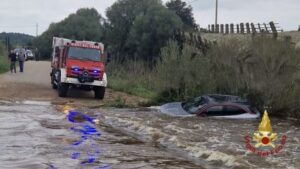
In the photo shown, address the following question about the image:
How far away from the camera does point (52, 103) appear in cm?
2528

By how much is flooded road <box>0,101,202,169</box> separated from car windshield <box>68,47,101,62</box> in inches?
336

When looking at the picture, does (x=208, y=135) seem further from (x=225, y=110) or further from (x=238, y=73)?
(x=238, y=73)

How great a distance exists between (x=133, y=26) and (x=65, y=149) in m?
49.4

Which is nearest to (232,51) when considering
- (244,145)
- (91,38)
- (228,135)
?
(228,135)

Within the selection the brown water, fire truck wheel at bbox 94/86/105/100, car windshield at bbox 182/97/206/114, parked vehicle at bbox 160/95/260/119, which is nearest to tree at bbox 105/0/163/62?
fire truck wheel at bbox 94/86/105/100

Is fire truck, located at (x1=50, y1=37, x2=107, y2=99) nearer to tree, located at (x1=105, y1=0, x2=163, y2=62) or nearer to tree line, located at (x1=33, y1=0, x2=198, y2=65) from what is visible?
tree line, located at (x1=33, y1=0, x2=198, y2=65)

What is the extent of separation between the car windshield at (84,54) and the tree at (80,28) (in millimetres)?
48624

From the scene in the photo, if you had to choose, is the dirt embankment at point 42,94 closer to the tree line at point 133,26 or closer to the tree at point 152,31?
the tree line at point 133,26

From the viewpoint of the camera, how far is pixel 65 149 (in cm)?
1296

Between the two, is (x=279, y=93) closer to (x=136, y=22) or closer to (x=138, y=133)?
(x=138, y=133)

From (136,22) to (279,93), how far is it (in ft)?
125

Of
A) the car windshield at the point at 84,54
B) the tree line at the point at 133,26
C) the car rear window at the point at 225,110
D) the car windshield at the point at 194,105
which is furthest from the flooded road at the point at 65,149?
the tree line at the point at 133,26

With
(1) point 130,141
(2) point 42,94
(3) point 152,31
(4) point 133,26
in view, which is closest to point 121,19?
(4) point 133,26

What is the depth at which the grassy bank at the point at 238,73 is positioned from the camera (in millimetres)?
23906
